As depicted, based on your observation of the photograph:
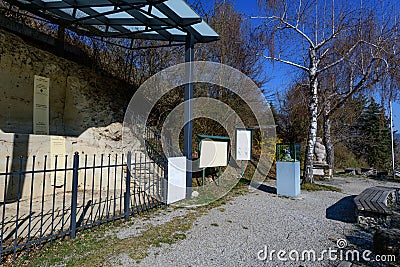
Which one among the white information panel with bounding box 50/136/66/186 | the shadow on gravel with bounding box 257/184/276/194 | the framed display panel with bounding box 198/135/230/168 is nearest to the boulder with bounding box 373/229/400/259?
the shadow on gravel with bounding box 257/184/276/194

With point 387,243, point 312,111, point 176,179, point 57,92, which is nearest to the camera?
point 387,243

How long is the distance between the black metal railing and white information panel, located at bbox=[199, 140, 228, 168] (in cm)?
Result: 174

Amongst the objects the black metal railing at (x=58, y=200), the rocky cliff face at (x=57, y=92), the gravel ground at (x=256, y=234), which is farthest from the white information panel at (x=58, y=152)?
the gravel ground at (x=256, y=234)

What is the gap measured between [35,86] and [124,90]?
2799mm

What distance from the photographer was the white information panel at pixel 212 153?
7754 millimetres

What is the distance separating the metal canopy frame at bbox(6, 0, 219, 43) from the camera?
204 inches

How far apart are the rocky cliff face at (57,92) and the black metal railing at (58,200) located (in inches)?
41.6

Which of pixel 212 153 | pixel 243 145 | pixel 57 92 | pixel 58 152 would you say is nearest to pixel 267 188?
pixel 243 145

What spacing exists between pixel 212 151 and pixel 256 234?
4.14 metres

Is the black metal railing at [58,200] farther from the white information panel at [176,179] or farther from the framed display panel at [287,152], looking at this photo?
the framed display panel at [287,152]

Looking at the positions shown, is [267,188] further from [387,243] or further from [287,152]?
[387,243]

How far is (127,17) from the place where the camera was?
6191mm

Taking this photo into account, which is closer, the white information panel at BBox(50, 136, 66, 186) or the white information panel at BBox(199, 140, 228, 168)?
the white information panel at BBox(50, 136, 66, 186)

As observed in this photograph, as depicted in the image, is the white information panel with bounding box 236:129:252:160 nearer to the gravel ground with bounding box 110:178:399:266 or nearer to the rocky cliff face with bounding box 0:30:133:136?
the gravel ground with bounding box 110:178:399:266
